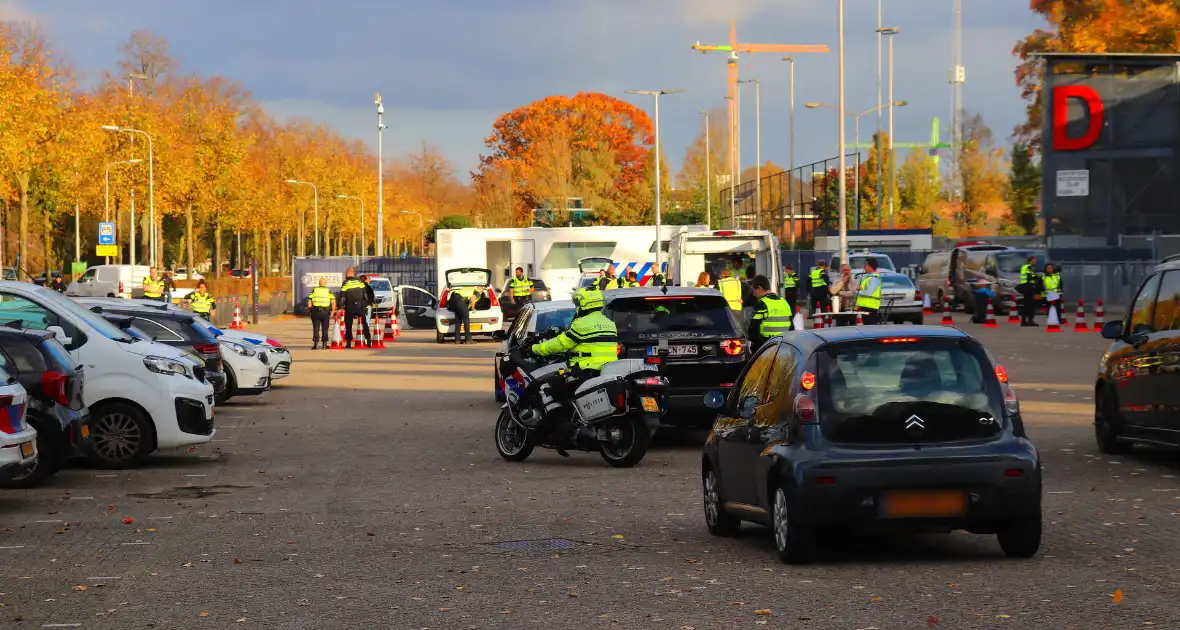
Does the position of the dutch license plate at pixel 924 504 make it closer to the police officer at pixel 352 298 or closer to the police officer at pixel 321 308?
the police officer at pixel 352 298

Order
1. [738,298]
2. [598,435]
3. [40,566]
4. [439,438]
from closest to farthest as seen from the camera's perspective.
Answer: [40,566]
[598,435]
[439,438]
[738,298]

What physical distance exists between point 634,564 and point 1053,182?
4867 cm

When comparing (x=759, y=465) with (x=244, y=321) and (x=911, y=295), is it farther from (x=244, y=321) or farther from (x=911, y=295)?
(x=244, y=321)

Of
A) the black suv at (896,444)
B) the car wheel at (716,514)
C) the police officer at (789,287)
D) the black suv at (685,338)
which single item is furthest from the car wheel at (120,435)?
the police officer at (789,287)

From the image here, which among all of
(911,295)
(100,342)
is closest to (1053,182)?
(911,295)

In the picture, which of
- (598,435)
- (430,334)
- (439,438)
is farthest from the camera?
(430,334)

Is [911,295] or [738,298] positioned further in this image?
[911,295]

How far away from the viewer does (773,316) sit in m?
19.6

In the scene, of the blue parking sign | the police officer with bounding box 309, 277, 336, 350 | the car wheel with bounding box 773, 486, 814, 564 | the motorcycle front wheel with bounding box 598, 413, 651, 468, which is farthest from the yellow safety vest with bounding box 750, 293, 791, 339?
the blue parking sign

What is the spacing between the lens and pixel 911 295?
42.7 meters

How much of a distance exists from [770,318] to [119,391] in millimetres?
7820

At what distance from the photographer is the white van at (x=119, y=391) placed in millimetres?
15117

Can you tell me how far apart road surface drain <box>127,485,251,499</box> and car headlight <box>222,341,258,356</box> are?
9447 millimetres

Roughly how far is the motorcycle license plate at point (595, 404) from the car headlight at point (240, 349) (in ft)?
31.5
